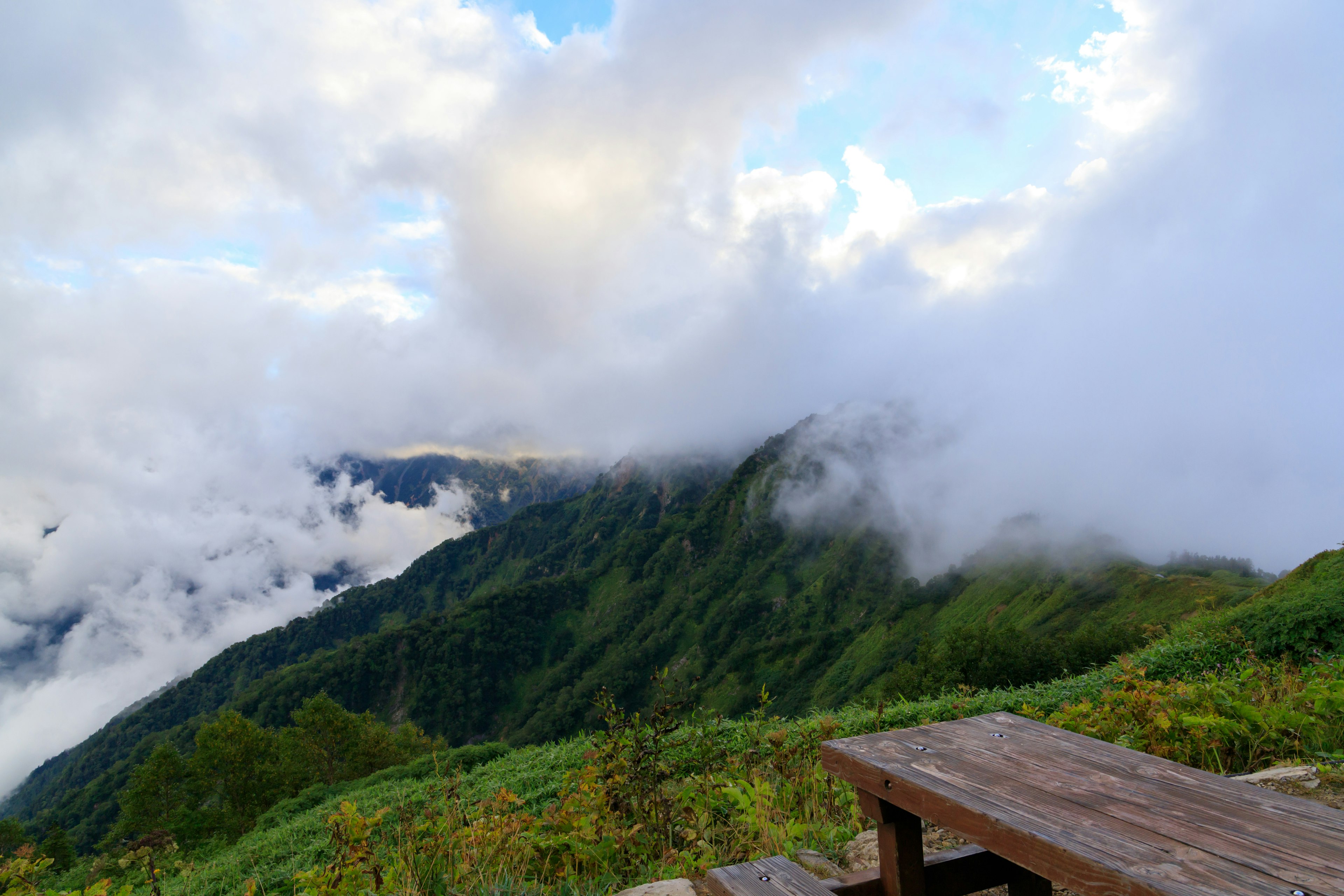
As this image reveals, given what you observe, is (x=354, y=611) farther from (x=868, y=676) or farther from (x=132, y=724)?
(x=868, y=676)

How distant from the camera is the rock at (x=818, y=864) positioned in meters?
3.30

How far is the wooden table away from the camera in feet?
5.28

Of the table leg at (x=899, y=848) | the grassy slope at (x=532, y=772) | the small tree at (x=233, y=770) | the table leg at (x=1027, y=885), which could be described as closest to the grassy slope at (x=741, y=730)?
the grassy slope at (x=532, y=772)

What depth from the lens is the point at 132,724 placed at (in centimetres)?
13912

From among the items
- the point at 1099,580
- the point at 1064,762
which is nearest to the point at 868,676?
the point at 1099,580

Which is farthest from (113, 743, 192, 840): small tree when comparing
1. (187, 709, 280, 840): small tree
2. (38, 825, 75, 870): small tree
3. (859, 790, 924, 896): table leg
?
(859, 790, 924, 896): table leg

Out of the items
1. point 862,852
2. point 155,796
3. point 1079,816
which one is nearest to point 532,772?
point 862,852

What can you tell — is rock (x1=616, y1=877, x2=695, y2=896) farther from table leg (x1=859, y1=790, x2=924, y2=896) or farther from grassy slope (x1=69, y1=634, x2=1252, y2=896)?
grassy slope (x1=69, y1=634, x2=1252, y2=896)

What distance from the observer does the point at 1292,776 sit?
13.0 feet

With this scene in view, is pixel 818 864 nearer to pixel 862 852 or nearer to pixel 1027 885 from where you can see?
pixel 862 852

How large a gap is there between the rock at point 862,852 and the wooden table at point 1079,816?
101cm

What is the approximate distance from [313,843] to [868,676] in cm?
9474

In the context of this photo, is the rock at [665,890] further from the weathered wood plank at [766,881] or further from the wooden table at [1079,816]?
the wooden table at [1079,816]

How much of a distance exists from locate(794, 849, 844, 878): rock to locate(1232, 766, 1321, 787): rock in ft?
8.58
